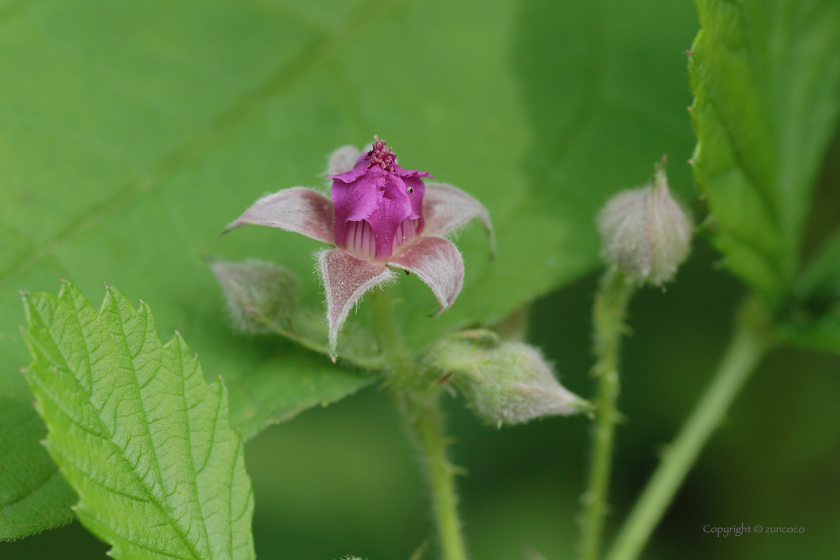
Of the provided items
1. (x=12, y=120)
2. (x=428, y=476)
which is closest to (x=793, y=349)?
(x=428, y=476)

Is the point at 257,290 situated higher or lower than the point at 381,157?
lower

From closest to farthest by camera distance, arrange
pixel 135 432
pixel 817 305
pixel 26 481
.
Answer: pixel 135 432, pixel 26 481, pixel 817 305

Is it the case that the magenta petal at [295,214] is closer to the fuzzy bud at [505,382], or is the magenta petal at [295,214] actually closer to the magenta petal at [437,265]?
the magenta petal at [437,265]

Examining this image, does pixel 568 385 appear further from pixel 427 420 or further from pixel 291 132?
pixel 291 132

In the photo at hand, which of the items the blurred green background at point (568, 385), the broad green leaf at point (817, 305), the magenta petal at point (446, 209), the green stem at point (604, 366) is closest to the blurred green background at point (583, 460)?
the blurred green background at point (568, 385)

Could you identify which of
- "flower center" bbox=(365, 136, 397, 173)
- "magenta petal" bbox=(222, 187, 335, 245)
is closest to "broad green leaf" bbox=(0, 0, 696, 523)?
"magenta petal" bbox=(222, 187, 335, 245)

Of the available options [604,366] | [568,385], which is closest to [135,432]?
[604,366]

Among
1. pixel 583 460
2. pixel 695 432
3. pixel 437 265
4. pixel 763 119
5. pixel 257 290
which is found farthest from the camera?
pixel 583 460

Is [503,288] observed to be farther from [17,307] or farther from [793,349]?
[793,349]
